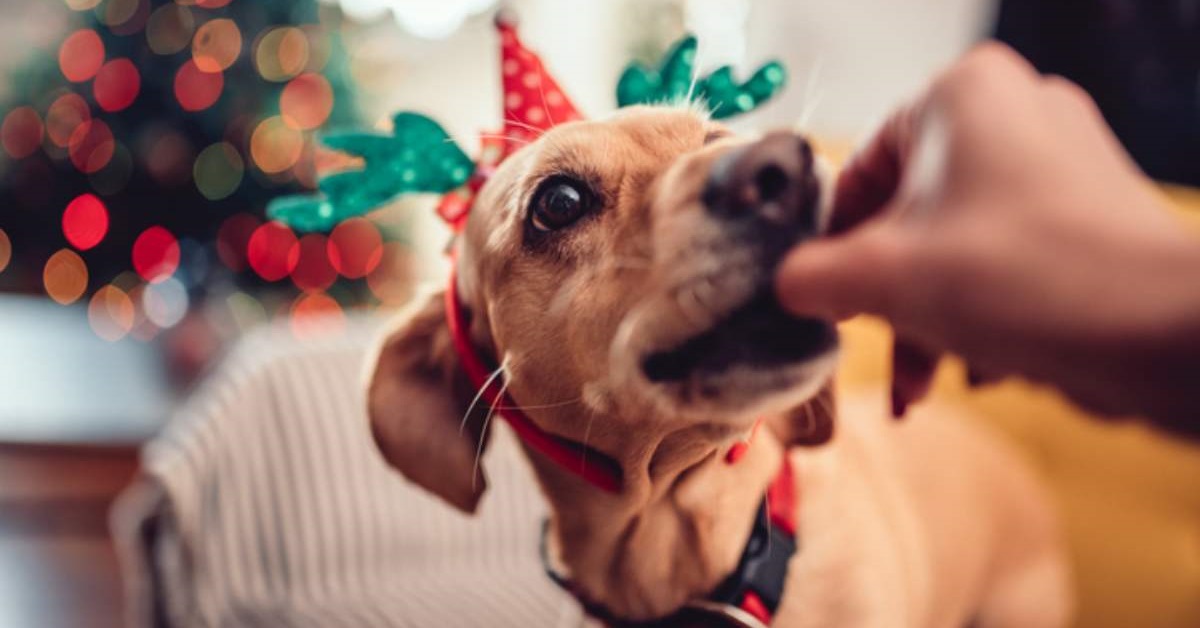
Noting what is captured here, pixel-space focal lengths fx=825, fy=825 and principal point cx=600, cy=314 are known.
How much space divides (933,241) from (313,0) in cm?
333

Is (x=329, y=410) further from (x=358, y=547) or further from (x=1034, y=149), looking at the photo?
(x=1034, y=149)

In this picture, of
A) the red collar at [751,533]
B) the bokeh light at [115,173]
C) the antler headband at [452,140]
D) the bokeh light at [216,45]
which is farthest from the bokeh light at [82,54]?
the red collar at [751,533]

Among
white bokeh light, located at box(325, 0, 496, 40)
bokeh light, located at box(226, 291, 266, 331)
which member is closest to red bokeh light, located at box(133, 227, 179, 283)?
bokeh light, located at box(226, 291, 266, 331)

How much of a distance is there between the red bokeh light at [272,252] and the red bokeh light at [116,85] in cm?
68

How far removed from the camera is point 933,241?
47 cm

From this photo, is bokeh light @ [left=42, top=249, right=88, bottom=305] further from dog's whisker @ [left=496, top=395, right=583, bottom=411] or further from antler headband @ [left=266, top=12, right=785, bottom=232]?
dog's whisker @ [left=496, top=395, right=583, bottom=411]

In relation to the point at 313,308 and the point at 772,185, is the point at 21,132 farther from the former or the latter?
the point at 772,185

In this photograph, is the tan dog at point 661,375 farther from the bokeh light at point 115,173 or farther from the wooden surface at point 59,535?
the bokeh light at point 115,173

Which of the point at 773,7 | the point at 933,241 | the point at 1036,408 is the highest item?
the point at 933,241

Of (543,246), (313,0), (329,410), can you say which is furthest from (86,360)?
(543,246)

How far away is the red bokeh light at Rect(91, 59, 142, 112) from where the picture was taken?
318 centimetres

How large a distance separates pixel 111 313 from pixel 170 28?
139 cm

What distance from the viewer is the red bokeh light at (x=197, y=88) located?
3180 mm

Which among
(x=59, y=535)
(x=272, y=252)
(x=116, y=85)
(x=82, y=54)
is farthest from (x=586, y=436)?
(x=82, y=54)
